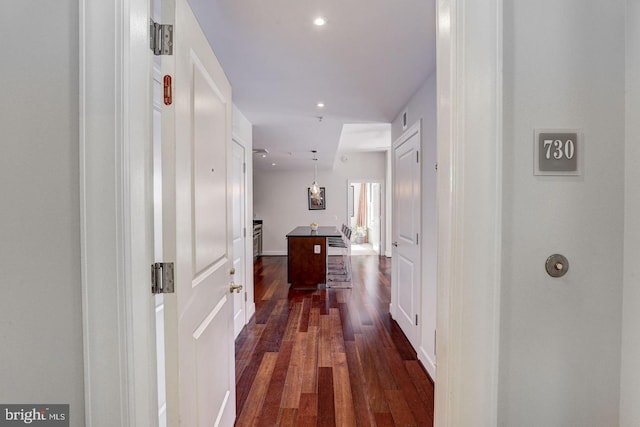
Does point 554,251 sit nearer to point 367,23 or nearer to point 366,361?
point 367,23

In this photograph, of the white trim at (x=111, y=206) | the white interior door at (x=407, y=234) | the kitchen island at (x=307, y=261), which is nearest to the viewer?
the white trim at (x=111, y=206)

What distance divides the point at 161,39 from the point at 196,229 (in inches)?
24.8

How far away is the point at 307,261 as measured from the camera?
4.94 m

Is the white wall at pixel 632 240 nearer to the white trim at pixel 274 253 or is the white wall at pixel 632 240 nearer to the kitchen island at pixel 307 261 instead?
the kitchen island at pixel 307 261

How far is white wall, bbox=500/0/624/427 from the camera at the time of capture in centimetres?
83

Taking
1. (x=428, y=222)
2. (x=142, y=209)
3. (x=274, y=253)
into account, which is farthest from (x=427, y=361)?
(x=274, y=253)

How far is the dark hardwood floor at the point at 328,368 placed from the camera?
190 centimetres

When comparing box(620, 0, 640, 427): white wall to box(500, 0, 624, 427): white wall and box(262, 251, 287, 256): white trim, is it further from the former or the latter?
box(262, 251, 287, 256): white trim

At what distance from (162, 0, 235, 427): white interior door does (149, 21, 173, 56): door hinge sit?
0.07ft

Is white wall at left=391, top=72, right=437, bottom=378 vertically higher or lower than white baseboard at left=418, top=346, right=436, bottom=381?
higher

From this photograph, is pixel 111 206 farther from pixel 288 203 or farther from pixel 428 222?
pixel 288 203

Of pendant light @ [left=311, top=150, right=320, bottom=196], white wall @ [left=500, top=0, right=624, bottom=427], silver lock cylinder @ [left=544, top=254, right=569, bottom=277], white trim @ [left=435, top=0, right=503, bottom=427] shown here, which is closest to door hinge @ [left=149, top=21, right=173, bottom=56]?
white trim @ [left=435, top=0, right=503, bottom=427]

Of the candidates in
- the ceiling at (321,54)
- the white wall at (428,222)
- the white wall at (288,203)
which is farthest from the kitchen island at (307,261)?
the white wall at (288,203)

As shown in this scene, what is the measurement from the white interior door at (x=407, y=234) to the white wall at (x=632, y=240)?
1834mm
